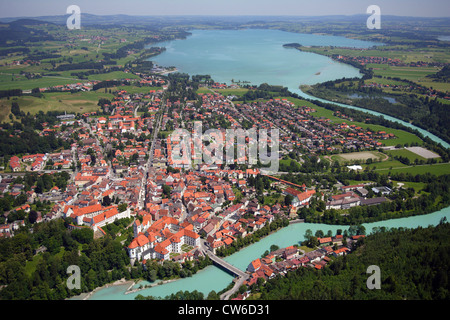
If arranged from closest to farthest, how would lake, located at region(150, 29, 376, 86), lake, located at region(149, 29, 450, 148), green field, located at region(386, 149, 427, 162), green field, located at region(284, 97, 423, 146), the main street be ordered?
the main street
green field, located at region(386, 149, 427, 162)
green field, located at region(284, 97, 423, 146)
lake, located at region(149, 29, 450, 148)
lake, located at region(150, 29, 376, 86)

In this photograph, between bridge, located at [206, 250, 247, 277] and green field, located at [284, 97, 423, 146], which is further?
green field, located at [284, 97, 423, 146]

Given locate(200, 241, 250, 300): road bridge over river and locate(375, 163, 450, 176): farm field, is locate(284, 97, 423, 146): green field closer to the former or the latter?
locate(375, 163, 450, 176): farm field

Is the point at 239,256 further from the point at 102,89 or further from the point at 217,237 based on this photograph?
the point at 102,89

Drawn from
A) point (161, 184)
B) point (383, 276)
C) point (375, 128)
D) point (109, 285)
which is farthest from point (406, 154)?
point (109, 285)

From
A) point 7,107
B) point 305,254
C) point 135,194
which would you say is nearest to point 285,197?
point 305,254

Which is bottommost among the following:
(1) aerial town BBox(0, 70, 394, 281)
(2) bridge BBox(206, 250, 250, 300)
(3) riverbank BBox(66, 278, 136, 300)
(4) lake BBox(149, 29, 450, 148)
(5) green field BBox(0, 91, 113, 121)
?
(3) riverbank BBox(66, 278, 136, 300)

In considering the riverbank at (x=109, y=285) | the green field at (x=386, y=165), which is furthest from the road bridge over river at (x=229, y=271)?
the green field at (x=386, y=165)

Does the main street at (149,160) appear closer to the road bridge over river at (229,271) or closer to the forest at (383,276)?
the road bridge over river at (229,271)

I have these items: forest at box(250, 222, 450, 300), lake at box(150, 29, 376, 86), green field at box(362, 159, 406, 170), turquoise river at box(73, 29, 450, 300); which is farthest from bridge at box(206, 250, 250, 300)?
lake at box(150, 29, 376, 86)

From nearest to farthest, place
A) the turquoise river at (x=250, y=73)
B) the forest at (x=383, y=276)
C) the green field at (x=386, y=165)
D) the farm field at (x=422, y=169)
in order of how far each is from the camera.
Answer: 1. the forest at (x=383, y=276)
2. the turquoise river at (x=250, y=73)
3. the farm field at (x=422, y=169)
4. the green field at (x=386, y=165)
